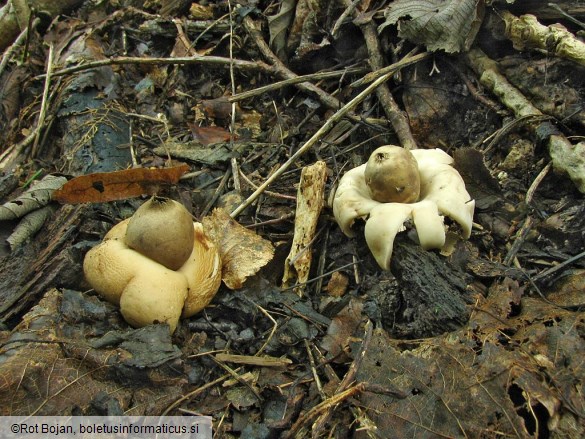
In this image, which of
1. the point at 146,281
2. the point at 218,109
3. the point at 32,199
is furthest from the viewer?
the point at 218,109

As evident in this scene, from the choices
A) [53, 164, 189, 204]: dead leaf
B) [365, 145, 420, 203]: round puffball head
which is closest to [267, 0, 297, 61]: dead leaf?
[53, 164, 189, 204]: dead leaf

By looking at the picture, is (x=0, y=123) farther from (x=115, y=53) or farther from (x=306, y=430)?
(x=306, y=430)

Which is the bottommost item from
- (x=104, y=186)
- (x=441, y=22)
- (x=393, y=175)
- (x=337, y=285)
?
(x=337, y=285)

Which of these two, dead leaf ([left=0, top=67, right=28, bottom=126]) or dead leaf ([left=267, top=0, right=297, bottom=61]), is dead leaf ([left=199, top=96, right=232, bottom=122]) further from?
dead leaf ([left=0, top=67, right=28, bottom=126])

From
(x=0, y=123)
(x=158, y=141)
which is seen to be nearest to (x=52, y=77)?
(x=0, y=123)

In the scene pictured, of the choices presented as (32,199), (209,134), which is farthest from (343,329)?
(32,199)

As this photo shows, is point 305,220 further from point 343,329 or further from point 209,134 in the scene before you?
point 209,134
